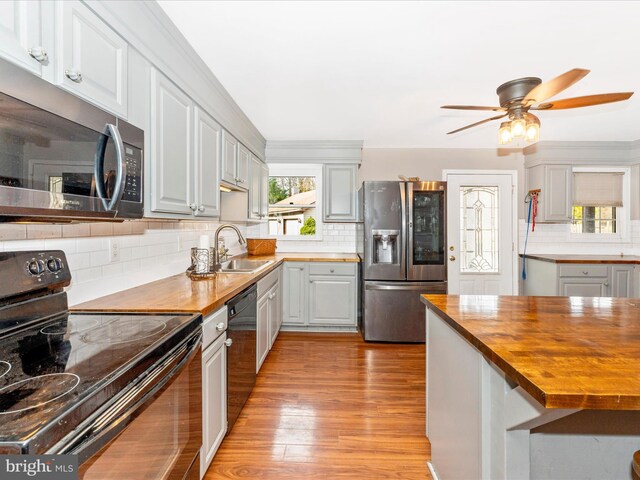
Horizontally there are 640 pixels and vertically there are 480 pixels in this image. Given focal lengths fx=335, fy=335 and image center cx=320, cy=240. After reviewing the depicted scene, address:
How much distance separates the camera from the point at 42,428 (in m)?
0.63

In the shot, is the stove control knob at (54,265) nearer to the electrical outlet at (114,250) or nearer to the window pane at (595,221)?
the electrical outlet at (114,250)

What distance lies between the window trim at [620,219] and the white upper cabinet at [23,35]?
5218 millimetres

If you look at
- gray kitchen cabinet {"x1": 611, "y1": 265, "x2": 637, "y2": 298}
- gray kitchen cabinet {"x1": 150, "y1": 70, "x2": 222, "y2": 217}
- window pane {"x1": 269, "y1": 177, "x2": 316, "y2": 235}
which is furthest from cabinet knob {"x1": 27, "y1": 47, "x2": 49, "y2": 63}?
gray kitchen cabinet {"x1": 611, "y1": 265, "x2": 637, "y2": 298}

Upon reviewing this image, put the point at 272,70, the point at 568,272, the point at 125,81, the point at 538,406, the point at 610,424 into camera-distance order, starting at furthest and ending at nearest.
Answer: the point at 568,272 < the point at 272,70 < the point at 125,81 < the point at 610,424 < the point at 538,406

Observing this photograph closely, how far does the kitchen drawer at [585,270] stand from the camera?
385 centimetres

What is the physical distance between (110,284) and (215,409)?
0.85m

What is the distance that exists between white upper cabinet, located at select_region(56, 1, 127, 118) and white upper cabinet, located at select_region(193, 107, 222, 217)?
73 cm

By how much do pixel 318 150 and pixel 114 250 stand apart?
113 inches

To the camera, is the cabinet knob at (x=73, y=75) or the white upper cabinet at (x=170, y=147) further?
the white upper cabinet at (x=170, y=147)

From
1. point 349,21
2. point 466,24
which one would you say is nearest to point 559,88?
point 466,24

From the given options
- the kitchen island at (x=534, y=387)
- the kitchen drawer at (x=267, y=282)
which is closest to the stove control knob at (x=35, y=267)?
the kitchen drawer at (x=267, y=282)

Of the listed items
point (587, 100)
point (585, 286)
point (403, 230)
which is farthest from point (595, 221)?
point (587, 100)

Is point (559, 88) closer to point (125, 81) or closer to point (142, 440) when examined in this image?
point (125, 81)

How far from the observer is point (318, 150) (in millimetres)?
4199
